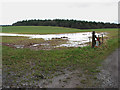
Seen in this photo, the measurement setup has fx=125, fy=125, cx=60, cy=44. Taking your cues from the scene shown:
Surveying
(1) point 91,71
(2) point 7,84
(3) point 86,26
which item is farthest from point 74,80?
(3) point 86,26

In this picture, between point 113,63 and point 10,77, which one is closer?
point 10,77

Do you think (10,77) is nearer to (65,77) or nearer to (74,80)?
(65,77)

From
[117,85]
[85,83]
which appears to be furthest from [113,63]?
[85,83]

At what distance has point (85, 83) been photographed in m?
7.06

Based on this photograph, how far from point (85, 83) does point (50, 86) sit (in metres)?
1.98

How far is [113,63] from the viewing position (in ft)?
35.0

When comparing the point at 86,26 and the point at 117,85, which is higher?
the point at 86,26

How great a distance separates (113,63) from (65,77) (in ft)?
16.3

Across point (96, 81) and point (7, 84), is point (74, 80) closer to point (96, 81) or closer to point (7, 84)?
point (96, 81)

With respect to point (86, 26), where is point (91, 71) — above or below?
below

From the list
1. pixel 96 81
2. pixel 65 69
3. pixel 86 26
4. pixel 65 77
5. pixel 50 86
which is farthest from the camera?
pixel 86 26

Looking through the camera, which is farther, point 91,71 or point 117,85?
point 91,71

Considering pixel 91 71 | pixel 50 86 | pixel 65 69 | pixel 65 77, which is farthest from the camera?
pixel 65 69

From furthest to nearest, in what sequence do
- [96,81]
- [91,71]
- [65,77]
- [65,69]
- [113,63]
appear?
1. [113,63]
2. [65,69]
3. [91,71]
4. [65,77]
5. [96,81]
